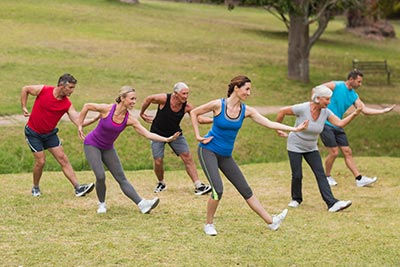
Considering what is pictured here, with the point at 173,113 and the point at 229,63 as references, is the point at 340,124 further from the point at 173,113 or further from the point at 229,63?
the point at 229,63

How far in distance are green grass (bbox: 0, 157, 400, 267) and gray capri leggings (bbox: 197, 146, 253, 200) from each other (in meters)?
0.52

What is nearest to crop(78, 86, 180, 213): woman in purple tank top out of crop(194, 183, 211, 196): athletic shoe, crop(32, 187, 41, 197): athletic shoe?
crop(32, 187, 41, 197): athletic shoe

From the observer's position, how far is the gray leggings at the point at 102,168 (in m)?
10.4

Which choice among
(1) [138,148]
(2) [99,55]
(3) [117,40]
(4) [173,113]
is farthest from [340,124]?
(3) [117,40]

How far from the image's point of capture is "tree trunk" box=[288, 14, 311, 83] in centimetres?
2798

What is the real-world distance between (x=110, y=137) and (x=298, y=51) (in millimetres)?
18792

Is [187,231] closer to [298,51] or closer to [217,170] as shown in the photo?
[217,170]

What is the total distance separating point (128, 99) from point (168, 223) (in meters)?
1.62

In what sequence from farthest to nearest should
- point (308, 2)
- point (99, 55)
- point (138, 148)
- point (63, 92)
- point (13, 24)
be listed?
point (13, 24) < point (99, 55) < point (308, 2) < point (138, 148) < point (63, 92)

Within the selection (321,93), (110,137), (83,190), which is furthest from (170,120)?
(321,93)

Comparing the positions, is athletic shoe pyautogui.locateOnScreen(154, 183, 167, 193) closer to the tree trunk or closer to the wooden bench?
the tree trunk

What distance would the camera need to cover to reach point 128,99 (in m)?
9.95

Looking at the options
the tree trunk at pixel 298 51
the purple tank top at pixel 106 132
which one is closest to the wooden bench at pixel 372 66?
the tree trunk at pixel 298 51

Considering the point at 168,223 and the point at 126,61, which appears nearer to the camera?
the point at 168,223
